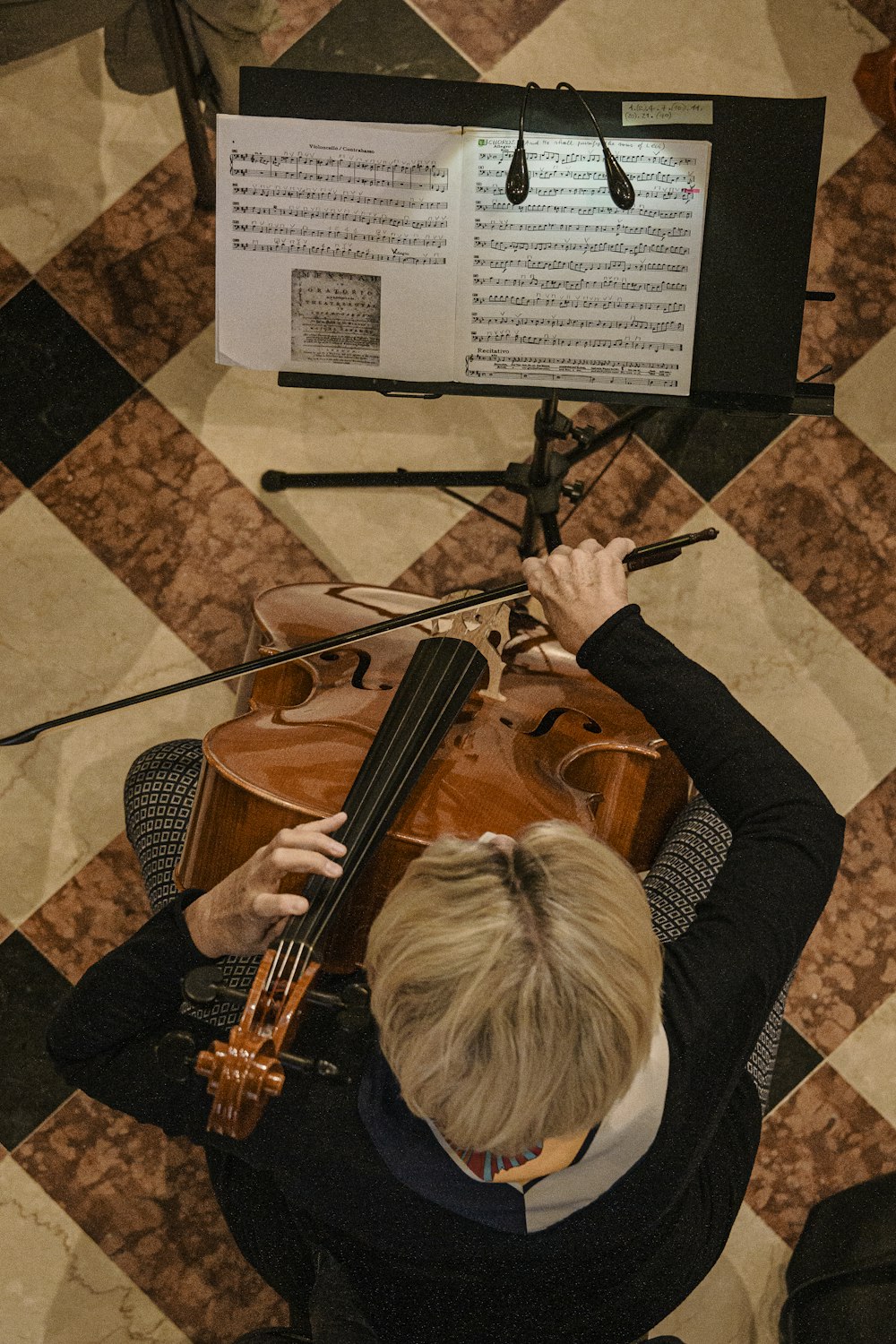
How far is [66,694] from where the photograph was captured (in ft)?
7.43

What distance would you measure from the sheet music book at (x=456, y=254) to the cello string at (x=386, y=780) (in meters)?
0.41

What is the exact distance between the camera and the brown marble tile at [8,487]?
2305 millimetres

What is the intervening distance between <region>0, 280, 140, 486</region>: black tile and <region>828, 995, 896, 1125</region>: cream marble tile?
6.38 ft

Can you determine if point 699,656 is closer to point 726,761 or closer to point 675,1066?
point 726,761

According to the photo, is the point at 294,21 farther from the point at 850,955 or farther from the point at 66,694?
the point at 850,955

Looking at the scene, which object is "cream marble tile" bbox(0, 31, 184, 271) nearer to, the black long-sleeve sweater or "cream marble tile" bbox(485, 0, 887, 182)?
"cream marble tile" bbox(485, 0, 887, 182)


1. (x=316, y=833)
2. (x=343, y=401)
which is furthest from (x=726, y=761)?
(x=343, y=401)

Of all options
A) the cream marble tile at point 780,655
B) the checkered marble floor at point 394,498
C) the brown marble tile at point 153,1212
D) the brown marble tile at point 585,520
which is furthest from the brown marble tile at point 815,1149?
the brown marble tile at point 585,520

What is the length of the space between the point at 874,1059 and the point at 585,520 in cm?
121

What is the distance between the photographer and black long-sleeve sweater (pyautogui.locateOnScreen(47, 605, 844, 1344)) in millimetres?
1284

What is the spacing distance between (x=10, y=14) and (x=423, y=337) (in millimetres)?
804

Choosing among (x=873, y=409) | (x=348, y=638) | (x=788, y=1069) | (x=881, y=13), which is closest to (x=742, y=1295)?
(x=788, y=1069)

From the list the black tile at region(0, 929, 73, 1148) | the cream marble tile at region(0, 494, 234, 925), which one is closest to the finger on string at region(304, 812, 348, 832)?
the cream marble tile at region(0, 494, 234, 925)

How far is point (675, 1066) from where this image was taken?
4.25 feet
